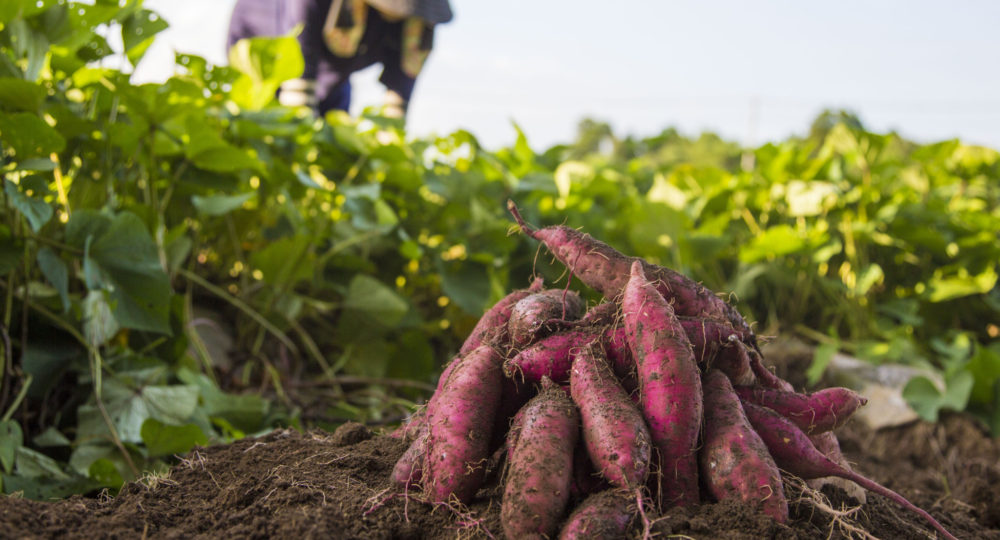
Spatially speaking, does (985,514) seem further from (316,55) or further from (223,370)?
(316,55)

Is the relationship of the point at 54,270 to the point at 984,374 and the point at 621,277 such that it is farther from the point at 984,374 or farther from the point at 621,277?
the point at 984,374

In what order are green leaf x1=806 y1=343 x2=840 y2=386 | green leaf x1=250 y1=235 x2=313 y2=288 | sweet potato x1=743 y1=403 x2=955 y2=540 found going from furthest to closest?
green leaf x1=806 y1=343 x2=840 y2=386
green leaf x1=250 y1=235 x2=313 y2=288
sweet potato x1=743 y1=403 x2=955 y2=540

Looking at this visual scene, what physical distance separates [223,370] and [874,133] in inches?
150

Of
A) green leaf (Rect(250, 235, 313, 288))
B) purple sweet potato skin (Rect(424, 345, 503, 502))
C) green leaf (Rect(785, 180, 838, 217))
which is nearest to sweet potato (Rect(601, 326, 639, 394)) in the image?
purple sweet potato skin (Rect(424, 345, 503, 502))

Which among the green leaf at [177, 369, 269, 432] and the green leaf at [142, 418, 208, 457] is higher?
the green leaf at [142, 418, 208, 457]

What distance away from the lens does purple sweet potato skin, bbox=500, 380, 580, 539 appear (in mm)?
1106

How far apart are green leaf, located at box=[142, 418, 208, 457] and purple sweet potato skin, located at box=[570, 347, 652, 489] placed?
1.04 metres

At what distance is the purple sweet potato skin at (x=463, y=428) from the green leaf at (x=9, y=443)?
1.16 metres

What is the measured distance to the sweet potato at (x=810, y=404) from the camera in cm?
141

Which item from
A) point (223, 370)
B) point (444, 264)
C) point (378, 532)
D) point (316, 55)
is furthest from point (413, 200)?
point (378, 532)

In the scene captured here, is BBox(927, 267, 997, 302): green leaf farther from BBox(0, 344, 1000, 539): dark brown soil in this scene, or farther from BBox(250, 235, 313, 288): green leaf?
BBox(250, 235, 313, 288): green leaf

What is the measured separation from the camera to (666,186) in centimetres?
461

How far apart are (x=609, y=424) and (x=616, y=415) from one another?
23mm

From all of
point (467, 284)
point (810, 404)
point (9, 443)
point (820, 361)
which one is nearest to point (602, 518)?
point (810, 404)
